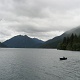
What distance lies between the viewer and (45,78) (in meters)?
51.7

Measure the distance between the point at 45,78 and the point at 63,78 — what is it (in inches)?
253

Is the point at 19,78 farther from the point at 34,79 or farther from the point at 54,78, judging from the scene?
the point at 54,78

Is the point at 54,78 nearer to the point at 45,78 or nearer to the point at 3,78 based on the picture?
the point at 45,78

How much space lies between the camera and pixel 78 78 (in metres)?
52.1

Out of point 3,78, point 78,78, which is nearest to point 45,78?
point 78,78

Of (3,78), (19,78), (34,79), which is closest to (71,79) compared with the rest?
(34,79)

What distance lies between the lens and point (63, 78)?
52.2 metres

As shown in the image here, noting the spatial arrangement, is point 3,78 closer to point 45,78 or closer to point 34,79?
point 34,79

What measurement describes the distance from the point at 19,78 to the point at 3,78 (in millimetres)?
5732

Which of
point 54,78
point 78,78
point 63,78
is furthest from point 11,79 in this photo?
point 78,78

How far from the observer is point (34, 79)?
5038 cm

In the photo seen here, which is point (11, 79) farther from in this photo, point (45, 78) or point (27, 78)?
point (45, 78)

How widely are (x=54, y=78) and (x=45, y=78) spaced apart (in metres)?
3.26

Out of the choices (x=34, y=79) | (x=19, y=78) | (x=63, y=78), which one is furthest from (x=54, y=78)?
(x=19, y=78)
